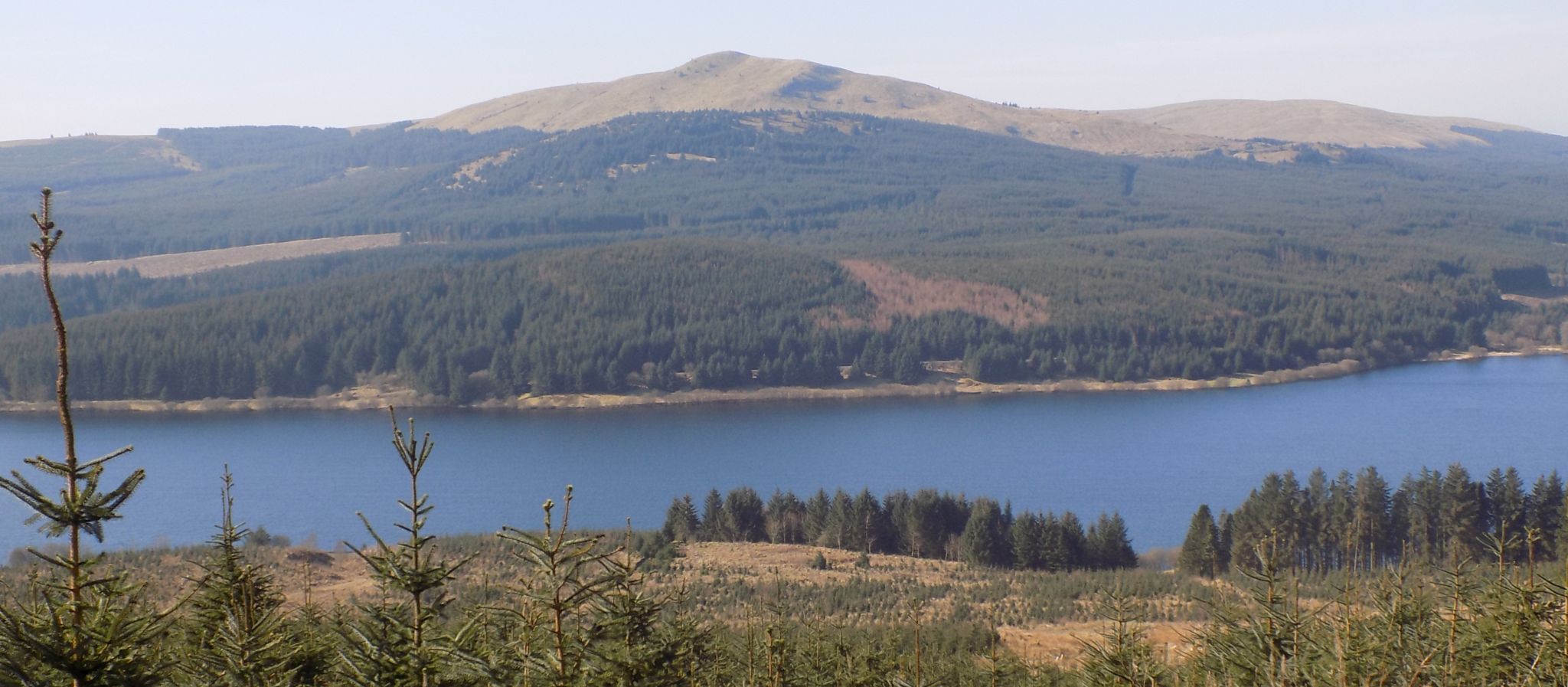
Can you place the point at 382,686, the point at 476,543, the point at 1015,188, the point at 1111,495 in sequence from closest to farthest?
the point at 382,686 < the point at 476,543 < the point at 1111,495 < the point at 1015,188

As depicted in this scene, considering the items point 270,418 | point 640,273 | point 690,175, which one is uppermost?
point 690,175

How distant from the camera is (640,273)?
89.9 m

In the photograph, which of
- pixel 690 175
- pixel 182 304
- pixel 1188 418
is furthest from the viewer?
pixel 690 175

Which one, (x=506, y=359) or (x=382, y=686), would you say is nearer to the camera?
(x=382, y=686)

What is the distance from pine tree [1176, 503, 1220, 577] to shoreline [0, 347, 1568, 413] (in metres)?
41.2

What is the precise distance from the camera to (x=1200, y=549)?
31531mm

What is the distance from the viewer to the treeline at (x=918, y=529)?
3359 centimetres

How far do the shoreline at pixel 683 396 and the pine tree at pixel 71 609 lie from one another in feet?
219

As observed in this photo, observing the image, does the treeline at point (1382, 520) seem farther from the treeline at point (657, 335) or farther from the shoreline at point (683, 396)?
the treeline at point (657, 335)

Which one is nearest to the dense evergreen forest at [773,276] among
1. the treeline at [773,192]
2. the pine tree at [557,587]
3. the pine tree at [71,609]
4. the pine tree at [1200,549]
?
the treeline at [773,192]

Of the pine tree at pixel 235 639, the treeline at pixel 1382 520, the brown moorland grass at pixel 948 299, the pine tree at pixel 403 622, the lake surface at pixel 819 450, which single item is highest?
the pine tree at pixel 403 622

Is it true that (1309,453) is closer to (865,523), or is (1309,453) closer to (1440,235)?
(865,523)

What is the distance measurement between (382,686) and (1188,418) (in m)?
60.4

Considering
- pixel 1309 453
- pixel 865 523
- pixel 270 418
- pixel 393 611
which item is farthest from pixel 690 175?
pixel 393 611
